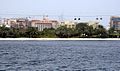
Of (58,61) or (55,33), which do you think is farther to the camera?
(55,33)

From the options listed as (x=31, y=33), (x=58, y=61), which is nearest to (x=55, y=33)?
(x=31, y=33)

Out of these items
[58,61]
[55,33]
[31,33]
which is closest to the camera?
[58,61]

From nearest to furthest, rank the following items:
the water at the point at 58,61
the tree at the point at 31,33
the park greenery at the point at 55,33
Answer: the water at the point at 58,61
the park greenery at the point at 55,33
the tree at the point at 31,33

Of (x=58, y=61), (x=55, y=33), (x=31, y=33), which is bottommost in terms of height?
(x=55, y=33)

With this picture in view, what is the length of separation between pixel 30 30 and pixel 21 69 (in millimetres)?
119086

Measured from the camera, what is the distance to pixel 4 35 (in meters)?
150

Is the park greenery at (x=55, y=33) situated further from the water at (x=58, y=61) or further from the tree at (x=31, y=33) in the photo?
Answer: the water at (x=58, y=61)

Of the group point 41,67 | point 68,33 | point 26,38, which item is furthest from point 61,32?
point 41,67

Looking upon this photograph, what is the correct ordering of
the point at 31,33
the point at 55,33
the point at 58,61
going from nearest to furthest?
the point at 58,61 < the point at 31,33 < the point at 55,33

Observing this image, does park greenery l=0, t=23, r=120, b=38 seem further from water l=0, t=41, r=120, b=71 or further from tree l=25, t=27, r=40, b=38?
water l=0, t=41, r=120, b=71

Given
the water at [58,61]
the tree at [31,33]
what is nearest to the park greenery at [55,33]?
the tree at [31,33]

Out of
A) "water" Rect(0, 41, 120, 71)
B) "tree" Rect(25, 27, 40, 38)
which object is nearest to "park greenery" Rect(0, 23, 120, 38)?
"tree" Rect(25, 27, 40, 38)

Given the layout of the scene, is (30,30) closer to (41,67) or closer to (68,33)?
(68,33)

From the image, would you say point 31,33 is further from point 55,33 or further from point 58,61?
point 58,61
